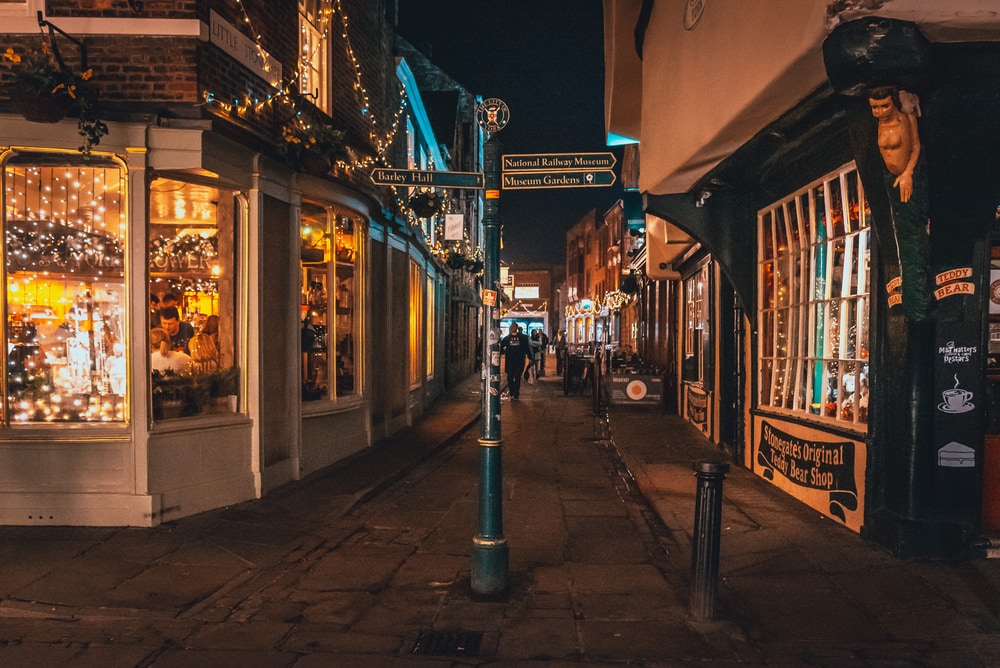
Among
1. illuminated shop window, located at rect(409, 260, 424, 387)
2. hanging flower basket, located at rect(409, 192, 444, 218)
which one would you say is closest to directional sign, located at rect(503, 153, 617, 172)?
hanging flower basket, located at rect(409, 192, 444, 218)

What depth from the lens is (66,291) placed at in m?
7.59

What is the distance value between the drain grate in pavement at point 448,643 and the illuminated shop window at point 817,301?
4.23 metres

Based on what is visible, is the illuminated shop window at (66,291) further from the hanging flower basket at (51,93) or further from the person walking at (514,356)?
the person walking at (514,356)

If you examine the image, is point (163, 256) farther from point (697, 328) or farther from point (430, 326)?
point (430, 326)

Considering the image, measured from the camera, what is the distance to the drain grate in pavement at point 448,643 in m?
4.61

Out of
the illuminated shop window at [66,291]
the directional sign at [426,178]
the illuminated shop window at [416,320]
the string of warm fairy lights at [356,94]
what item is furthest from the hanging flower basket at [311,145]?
the illuminated shop window at [416,320]

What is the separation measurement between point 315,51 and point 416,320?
22.8 ft

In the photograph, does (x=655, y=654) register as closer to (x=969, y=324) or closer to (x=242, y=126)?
(x=969, y=324)

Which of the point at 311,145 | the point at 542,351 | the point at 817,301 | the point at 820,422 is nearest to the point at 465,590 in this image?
the point at 820,422

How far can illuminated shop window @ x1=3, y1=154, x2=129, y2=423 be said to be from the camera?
7441mm

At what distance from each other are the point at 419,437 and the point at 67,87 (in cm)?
784

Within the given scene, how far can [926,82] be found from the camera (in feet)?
17.1

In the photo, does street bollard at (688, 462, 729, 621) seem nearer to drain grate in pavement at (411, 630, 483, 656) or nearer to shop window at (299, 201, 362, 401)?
drain grate in pavement at (411, 630, 483, 656)

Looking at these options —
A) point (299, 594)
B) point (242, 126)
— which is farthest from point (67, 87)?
point (299, 594)
